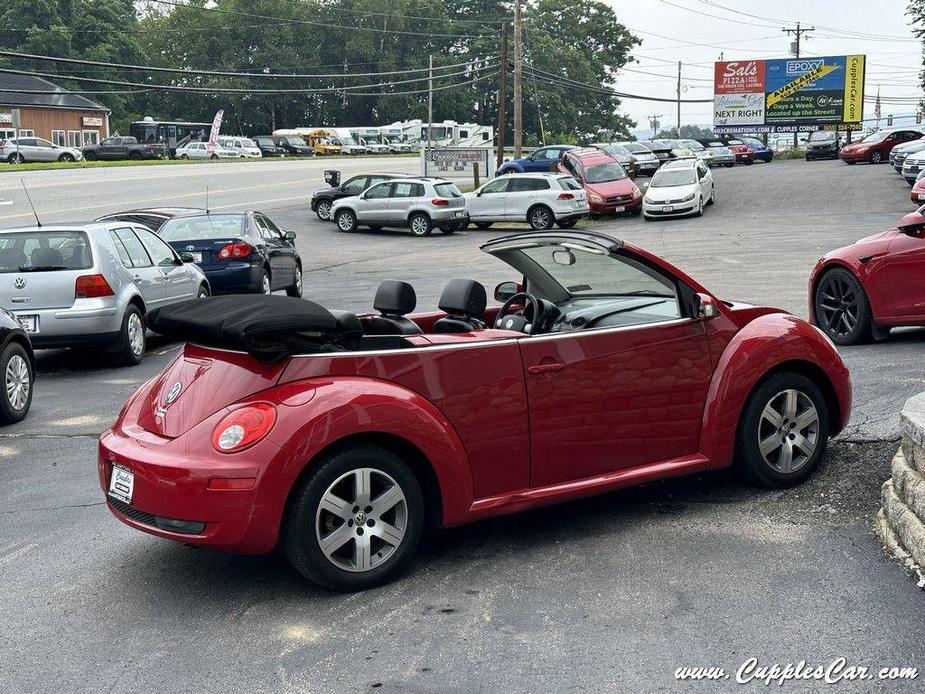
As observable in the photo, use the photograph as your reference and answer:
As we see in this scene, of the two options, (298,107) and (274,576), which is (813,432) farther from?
(298,107)

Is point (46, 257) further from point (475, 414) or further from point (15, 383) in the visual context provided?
point (475, 414)

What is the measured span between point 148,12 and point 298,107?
24401 millimetres

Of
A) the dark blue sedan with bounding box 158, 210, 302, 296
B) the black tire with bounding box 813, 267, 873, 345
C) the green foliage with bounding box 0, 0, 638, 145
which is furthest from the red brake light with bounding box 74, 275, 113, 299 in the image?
the green foliage with bounding box 0, 0, 638, 145

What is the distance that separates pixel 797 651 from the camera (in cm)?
411

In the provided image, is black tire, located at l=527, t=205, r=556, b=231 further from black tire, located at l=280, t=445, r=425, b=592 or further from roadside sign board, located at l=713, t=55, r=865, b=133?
roadside sign board, located at l=713, t=55, r=865, b=133

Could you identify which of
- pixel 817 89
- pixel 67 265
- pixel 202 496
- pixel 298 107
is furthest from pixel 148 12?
pixel 202 496

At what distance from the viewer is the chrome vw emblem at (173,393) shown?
494 cm

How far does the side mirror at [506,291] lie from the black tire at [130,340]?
604 cm

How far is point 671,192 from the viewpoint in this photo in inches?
1326

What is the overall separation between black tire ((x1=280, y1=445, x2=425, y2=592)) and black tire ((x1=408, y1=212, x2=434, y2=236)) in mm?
28053

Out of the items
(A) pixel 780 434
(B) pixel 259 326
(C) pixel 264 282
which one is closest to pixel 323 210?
(C) pixel 264 282

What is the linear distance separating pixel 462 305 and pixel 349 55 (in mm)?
107455

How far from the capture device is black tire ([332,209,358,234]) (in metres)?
34.2

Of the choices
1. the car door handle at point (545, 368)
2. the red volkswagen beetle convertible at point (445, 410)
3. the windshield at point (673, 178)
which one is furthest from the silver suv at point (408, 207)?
the car door handle at point (545, 368)
